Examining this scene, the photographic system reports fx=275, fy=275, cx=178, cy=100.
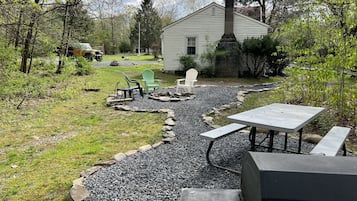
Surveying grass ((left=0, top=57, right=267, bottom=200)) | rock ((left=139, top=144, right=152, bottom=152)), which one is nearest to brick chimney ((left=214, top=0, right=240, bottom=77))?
grass ((left=0, top=57, right=267, bottom=200))

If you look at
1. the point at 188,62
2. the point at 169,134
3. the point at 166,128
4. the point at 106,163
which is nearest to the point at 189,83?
the point at 166,128

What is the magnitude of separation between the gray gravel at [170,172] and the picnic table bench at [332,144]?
2.00 ft

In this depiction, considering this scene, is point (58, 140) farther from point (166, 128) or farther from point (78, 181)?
point (78, 181)

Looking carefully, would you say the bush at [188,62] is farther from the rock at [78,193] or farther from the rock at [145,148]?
the rock at [78,193]

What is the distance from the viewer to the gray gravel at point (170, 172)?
2.67 meters

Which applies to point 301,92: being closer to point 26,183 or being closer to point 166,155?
point 166,155

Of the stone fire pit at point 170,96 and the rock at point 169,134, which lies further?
the stone fire pit at point 170,96

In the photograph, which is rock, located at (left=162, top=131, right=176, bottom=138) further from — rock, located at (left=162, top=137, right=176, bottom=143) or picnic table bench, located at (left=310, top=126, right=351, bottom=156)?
picnic table bench, located at (left=310, top=126, right=351, bottom=156)

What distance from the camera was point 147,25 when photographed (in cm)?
3409

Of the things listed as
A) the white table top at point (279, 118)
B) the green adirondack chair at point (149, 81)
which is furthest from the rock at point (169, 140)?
the green adirondack chair at point (149, 81)

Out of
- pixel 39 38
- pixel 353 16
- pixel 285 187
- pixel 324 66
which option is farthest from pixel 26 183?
pixel 39 38

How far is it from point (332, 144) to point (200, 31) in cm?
1206

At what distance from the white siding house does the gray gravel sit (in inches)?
406

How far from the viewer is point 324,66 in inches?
208
